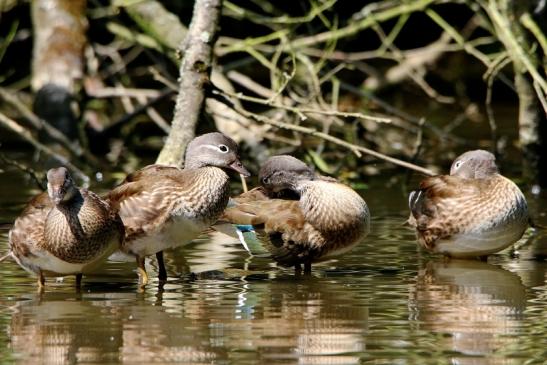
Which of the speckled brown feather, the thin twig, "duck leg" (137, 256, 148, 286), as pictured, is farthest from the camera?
the thin twig

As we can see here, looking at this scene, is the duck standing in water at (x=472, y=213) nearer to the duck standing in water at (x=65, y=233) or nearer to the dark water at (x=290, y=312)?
the dark water at (x=290, y=312)

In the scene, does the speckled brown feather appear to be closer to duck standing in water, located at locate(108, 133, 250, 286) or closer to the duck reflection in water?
duck standing in water, located at locate(108, 133, 250, 286)

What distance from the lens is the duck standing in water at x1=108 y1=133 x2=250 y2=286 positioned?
8.43 m

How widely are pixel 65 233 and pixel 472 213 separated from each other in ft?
9.32

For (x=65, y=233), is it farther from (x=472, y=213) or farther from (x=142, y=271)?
(x=472, y=213)

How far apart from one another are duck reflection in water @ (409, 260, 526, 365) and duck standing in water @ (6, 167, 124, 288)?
1.91m

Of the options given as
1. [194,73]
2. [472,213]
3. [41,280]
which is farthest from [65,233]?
[472,213]

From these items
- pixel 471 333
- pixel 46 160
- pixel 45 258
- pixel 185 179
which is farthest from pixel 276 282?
pixel 46 160

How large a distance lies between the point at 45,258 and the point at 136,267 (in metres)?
1.14

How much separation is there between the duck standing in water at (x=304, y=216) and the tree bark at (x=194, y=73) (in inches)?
40.2

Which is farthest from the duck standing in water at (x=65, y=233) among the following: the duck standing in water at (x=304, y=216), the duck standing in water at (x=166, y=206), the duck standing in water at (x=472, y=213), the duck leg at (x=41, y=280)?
the duck standing in water at (x=472, y=213)

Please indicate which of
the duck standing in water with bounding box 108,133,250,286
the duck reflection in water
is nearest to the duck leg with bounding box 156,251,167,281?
the duck standing in water with bounding box 108,133,250,286

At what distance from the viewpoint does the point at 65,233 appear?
26.3 feet

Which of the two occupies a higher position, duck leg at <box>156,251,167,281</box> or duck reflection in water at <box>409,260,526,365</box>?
duck leg at <box>156,251,167,281</box>
